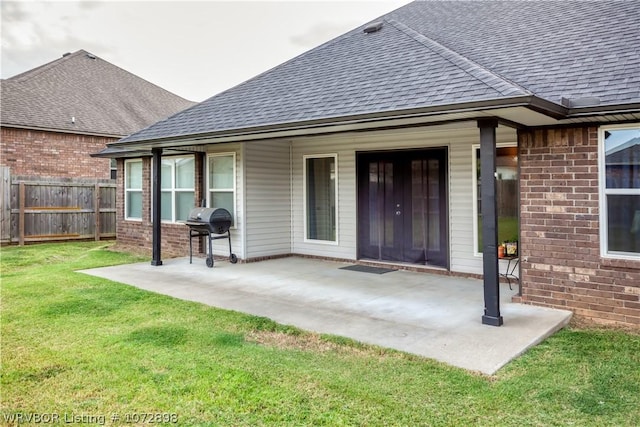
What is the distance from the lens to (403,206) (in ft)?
27.6

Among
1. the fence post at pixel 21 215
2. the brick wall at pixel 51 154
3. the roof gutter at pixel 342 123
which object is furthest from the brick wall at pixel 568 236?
the brick wall at pixel 51 154

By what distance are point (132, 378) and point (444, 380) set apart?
8.11 feet

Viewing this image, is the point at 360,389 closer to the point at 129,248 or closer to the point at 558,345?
the point at 558,345

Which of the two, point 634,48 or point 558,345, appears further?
point 634,48

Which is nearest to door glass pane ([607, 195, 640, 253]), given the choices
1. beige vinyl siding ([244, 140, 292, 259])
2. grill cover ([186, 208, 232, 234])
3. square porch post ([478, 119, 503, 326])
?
square porch post ([478, 119, 503, 326])

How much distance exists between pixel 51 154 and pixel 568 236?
53.7ft

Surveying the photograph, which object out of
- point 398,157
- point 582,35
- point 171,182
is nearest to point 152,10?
point 171,182

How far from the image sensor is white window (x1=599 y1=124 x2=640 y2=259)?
5.05 metres

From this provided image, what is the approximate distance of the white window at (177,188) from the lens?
10406 mm

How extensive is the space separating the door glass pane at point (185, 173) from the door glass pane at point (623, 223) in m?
8.08

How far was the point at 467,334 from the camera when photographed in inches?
181

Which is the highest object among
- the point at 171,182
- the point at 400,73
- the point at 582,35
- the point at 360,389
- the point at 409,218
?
the point at 582,35

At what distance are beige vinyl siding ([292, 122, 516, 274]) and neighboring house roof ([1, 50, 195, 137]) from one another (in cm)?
1072

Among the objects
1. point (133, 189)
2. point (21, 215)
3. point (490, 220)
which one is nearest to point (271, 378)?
point (490, 220)
